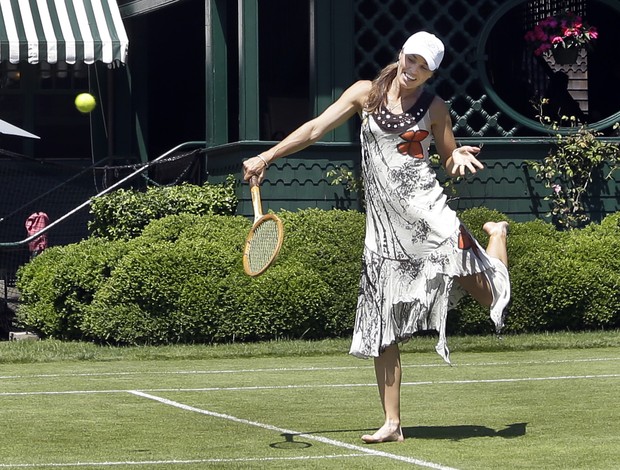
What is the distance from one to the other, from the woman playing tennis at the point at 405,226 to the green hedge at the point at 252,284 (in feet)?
21.1

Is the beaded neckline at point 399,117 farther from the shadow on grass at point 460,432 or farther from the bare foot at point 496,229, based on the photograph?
the shadow on grass at point 460,432

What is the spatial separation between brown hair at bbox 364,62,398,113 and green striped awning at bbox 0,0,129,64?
11.1m

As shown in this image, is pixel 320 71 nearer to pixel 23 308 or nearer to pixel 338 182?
pixel 338 182

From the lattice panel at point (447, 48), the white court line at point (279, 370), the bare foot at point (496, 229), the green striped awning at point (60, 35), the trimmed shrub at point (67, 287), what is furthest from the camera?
the green striped awning at point (60, 35)

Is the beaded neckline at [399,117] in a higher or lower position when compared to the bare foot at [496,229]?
higher

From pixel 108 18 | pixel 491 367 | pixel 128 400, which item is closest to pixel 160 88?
pixel 108 18

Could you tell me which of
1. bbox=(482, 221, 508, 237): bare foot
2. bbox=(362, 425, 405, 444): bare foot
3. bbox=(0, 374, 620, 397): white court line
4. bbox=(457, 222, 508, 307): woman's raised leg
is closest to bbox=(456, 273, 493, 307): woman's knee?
bbox=(457, 222, 508, 307): woman's raised leg

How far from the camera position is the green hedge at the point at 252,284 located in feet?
44.0

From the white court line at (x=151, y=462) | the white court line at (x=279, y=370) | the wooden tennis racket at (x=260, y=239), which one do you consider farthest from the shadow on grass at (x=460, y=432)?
the white court line at (x=279, y=370)

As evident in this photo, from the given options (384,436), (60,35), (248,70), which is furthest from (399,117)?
(60,35)

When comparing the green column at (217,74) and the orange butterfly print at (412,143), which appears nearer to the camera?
the orange butterfly print at (412,143)

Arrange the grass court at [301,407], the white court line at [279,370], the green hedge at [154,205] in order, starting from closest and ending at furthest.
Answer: the grass court at [301,407]
the white court line at [279,370]
the green hedge at [154,205]

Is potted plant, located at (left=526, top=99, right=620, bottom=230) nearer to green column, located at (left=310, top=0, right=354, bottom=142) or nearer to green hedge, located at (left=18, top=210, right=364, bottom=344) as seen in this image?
green column, located at (left=310, top=0, right=354, bottom=142)

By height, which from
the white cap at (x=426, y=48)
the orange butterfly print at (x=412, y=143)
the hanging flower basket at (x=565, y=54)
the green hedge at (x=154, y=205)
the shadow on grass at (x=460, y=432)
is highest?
the hanging flower basket at (x=565, y=54)
